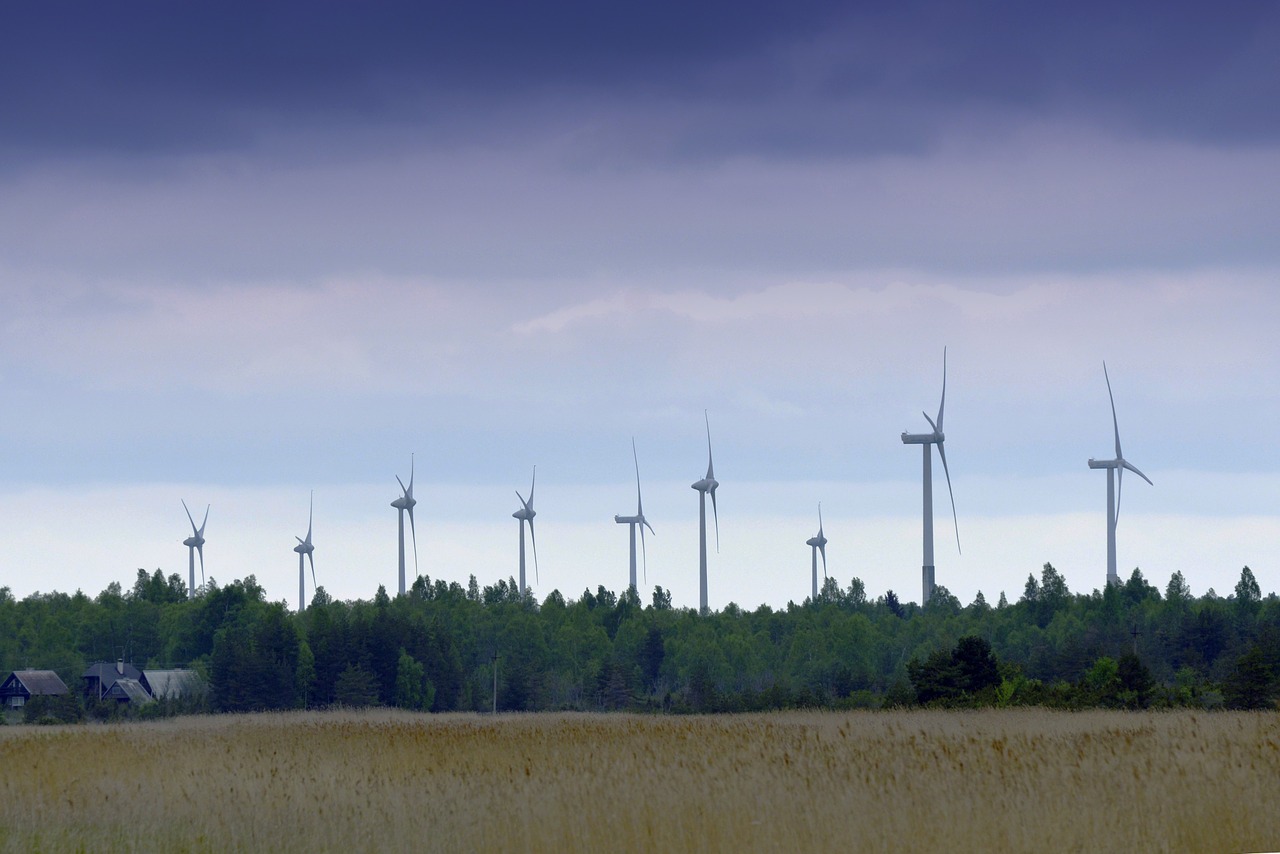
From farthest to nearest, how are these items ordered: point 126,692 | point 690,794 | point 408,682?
point 126,692
point 408,682
point 690,794

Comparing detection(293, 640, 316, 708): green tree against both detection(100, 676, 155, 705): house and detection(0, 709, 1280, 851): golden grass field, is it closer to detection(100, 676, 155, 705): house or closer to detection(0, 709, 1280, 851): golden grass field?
detection(100, 676, 155, 705): house

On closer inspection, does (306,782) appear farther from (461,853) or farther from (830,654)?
(830,654)

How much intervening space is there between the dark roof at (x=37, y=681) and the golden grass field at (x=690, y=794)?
125622 millimetres

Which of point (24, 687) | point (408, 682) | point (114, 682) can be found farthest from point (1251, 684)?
point (24, 687)

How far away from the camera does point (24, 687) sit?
148625 mm

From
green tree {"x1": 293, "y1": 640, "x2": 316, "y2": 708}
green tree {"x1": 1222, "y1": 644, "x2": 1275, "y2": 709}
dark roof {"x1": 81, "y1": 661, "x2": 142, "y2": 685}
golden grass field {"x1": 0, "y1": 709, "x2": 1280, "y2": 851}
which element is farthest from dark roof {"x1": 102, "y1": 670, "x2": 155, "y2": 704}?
golden grass field {"x1": 0, "y1": 709, "x2": 1280, "y2": 851}

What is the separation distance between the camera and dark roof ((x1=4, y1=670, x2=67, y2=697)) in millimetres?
149125

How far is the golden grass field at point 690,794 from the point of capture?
1895 cm

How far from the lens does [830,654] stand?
163m

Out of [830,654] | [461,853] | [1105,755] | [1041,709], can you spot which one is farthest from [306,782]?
[830,654]

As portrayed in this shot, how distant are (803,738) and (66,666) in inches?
5842

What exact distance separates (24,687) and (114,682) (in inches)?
351

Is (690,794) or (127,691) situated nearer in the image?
(690,794)

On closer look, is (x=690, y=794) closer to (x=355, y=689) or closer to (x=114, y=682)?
(x=355, y=689)
